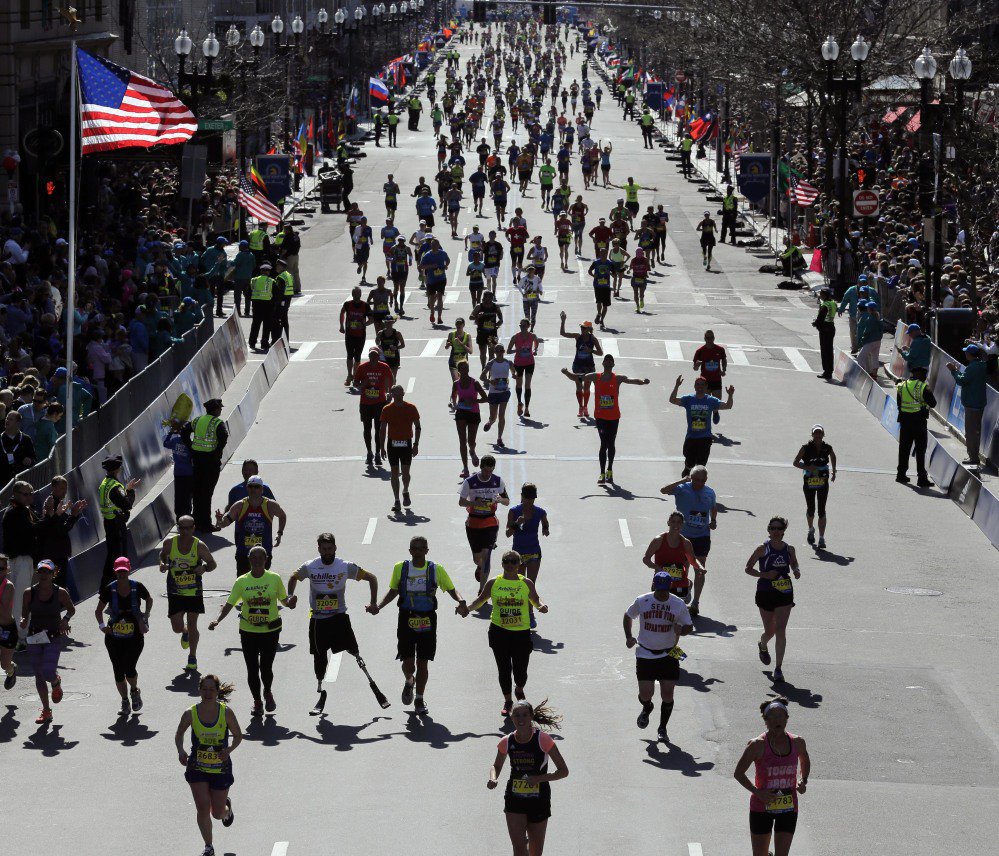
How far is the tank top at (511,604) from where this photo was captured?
1564 centimetres

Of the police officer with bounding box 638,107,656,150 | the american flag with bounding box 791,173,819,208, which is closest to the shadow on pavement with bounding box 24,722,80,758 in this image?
the american flag with bounding box 791,173,819,208

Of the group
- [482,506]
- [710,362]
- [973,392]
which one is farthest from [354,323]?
[482,506]

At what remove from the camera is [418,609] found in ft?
52.5

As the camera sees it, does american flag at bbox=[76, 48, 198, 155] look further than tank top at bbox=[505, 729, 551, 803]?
Yes

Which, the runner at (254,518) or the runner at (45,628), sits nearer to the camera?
the runner at (45,628)

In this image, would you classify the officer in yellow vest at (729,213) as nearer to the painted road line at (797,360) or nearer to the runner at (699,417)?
the painted road line at (797,360)

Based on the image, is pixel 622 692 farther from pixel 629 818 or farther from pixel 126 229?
pixel 126 229

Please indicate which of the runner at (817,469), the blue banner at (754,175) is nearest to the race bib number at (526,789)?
the runner at (817,469)

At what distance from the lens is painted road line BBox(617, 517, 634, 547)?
2222 centimetres

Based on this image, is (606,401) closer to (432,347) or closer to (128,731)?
(128,731)

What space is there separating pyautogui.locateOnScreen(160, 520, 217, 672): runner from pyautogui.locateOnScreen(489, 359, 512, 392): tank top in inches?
392

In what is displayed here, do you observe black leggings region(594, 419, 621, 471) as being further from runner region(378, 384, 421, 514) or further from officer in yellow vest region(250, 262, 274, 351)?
officer in yellow vest region(250, 262, 274, 351)

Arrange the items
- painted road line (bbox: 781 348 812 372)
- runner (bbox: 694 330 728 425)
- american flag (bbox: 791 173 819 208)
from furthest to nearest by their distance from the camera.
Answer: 1. american flag (bbox: 791 173 819 208)
2. painted road line (bbox: 781 348 812 372)
3. runner (bbox: 694 330 728 425)

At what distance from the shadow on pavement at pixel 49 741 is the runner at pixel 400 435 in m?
8.15
